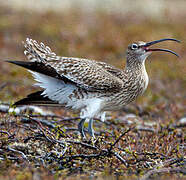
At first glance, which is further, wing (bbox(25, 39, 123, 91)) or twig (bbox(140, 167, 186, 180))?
wing (bbox(25, 39, 123, 91))

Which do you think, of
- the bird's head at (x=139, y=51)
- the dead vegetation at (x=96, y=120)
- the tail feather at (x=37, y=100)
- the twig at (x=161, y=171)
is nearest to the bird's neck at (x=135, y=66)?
the bird's head at (x=139, y=51)

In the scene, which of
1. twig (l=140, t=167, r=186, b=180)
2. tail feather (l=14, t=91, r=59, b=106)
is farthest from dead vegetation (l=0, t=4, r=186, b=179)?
tail feather (l=14, t=91, r=59, b=106)

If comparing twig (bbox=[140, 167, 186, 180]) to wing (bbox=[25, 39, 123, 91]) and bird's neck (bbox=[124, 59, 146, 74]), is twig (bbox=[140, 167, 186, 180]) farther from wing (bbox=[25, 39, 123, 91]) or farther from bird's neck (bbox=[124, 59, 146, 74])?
bird's neck (bbox=[124, 59, 146, 74])

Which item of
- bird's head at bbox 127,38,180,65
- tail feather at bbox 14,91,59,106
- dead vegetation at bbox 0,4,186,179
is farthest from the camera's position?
bird's head at bbox 127,38,180,65

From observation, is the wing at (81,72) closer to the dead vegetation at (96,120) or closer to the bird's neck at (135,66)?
the bird's neck at (135,66)

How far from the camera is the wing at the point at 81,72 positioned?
5.95m

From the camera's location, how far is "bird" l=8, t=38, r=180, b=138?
234 inches

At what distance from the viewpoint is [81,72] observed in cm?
600

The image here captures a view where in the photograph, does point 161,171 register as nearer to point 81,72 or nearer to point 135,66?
point 81,72

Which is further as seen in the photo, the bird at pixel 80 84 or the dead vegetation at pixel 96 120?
the bird at pixel 80 84

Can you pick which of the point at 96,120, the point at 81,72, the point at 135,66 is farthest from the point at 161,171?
the point at 96,120

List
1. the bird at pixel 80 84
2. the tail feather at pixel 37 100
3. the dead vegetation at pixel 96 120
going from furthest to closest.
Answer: the tail feather at pixel 37 100
the bird at pixel 80 84
the dead vegetation at pixel 96 120

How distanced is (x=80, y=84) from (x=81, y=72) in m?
0.20

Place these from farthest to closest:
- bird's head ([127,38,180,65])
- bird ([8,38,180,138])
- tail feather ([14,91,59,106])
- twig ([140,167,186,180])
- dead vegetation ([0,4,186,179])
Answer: bird's head ([127,38,180,65])
tail feather ([14,91,59,106])
bird ([8,38,180,138])
dead vegetation ([0,4,186,179])
twig ([140,167,186,180])
